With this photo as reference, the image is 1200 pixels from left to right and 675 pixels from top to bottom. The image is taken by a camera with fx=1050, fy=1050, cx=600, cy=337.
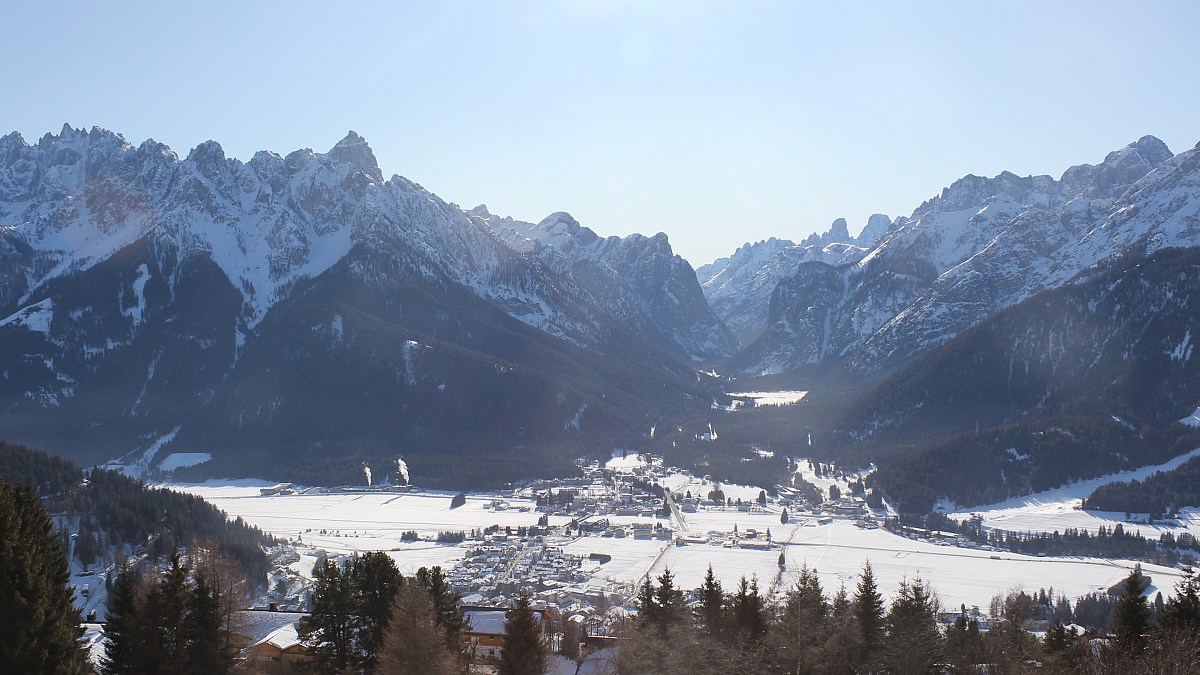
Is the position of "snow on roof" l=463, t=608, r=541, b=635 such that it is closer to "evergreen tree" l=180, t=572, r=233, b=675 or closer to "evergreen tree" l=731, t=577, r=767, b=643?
"evergreen tree" l=731, t=577, r=767, b=643

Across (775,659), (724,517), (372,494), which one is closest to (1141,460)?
(724,517)

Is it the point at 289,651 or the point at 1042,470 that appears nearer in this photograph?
the point at 289,651

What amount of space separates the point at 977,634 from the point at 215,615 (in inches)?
1401

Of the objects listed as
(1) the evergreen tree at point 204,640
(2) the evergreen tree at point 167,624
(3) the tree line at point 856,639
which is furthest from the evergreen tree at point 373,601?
(3) the tree line at point 856,639

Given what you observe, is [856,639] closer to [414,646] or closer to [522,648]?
[522,648]

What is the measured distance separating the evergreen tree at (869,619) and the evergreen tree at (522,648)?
609 inches

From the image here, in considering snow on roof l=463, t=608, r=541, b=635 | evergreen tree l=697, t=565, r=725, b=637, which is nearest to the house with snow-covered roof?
snow on roof l=463, t=608, r=541, b=635

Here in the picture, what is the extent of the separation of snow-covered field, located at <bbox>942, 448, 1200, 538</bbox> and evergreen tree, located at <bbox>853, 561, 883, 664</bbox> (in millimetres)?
117472

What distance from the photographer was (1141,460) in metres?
194

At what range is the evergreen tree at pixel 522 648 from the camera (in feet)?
158

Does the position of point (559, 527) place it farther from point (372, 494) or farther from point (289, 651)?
point (289, 651)

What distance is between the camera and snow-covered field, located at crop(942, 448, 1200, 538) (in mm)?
158263

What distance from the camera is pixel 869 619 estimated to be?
5234 centimetres

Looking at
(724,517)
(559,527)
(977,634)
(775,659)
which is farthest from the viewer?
(724,517)
